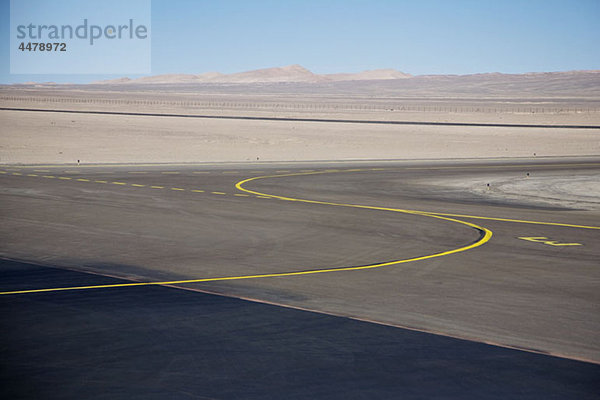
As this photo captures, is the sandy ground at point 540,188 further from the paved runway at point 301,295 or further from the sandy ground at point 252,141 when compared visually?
the sandy ground at point 252,141

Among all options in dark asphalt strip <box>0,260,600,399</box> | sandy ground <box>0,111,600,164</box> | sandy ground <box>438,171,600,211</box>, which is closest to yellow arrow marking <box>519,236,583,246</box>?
sandy ground <box>438,171,600,211</box>

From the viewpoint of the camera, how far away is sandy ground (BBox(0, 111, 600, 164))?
5916cm

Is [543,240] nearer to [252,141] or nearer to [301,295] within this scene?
[301,295]

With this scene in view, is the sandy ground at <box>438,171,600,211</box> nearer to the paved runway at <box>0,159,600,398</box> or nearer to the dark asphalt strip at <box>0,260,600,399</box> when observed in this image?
the paved runway at <box>0,159,600,398</box>

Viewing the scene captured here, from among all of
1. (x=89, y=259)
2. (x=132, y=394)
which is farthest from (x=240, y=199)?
(x=132, y=394)

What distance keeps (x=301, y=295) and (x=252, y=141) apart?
58.0 metres

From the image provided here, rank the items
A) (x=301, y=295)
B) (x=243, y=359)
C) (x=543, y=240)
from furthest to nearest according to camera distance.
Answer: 1. (x=543, y=240)
2. (x=301, y=295)
3. (x=243, y=359)

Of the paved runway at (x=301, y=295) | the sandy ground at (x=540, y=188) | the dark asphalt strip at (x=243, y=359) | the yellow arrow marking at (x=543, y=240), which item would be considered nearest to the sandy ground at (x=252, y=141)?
the sandy ground at (x=540, y=188)

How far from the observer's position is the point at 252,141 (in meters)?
72.0

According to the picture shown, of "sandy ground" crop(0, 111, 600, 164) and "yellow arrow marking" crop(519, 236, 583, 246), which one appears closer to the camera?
"yellow arrow marking" crop(519, 236, 583, 246)

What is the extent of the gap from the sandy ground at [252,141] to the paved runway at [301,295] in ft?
92.7

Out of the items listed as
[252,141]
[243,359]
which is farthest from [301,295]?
[252,141]

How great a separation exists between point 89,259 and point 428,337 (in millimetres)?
8995

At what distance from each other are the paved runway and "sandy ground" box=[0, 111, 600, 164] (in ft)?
92.7
